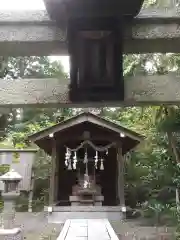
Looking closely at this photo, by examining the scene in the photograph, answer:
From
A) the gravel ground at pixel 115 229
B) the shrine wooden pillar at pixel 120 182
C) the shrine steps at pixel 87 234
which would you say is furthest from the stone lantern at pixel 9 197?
the shrine wooden pillar at pixel 120 182

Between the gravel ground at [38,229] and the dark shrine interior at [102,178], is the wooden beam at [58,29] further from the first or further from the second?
the dark shrine interior at [102,178]

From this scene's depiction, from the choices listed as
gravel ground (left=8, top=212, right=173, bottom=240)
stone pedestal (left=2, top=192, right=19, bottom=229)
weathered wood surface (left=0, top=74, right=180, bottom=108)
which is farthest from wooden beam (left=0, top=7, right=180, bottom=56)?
gravel ground (left=8, top=212, right=173, bottom=240)

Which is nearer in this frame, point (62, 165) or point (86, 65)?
point (86, 65)

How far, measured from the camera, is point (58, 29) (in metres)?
2.50

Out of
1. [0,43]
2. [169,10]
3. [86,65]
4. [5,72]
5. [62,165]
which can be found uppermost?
[5,72]

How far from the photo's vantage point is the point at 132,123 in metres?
16.3

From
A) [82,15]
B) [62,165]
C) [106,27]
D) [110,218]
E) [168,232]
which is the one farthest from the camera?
[62,165]

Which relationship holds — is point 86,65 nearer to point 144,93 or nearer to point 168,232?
point 144,93

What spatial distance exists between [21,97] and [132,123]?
1371 centimetres

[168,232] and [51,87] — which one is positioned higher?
[51,87]

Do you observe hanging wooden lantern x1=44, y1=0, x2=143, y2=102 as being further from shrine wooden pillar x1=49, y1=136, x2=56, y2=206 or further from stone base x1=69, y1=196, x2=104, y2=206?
stone base x1=69, y1=196, x2=104, y2=206

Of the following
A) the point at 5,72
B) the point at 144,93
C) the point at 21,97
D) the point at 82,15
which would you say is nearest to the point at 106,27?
the point at 82,15

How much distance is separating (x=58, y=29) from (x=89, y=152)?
36.0ft

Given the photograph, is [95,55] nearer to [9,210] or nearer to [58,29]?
[58,29]
